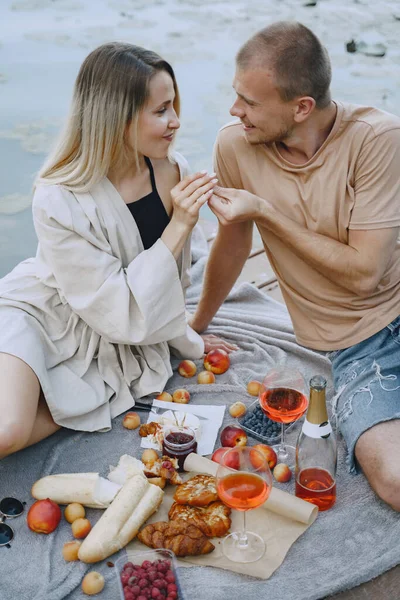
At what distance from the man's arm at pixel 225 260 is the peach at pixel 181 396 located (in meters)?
0.48

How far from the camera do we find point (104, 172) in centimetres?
278

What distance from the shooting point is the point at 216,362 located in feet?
10.6

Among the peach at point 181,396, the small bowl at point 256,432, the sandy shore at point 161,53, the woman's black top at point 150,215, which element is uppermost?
the woman's black top at point 150,215

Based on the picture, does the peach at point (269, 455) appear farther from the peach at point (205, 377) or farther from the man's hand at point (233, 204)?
the man's hand at point (233, 204)

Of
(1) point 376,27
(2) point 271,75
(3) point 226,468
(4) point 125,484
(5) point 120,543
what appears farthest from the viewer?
(1) point 376,27

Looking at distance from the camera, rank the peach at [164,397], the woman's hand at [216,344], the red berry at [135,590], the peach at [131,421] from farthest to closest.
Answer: the woman's hand at [216,344]
the peach at [164,397]
the peach at [131,421]
the red berry at [135,590]

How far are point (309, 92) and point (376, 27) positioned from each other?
7468 mm

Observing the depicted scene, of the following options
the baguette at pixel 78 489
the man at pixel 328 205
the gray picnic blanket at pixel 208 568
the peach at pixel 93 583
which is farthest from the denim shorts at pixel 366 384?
the peach at pixel 93 583

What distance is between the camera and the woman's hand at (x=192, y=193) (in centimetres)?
274

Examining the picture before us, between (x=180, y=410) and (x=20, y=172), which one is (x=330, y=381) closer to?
(x=180, y=410)

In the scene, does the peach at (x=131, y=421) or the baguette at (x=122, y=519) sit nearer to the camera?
the baguette at (x=122, y=519)

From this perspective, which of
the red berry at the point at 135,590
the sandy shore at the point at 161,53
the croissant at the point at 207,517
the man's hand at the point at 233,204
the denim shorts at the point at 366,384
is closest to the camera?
the red berry at the point at 135,590

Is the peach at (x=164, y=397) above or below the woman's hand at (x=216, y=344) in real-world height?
above

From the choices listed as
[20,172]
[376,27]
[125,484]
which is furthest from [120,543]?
[376,27]
